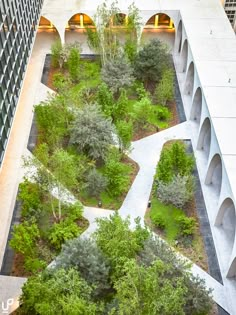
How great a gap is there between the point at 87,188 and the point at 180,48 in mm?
17789

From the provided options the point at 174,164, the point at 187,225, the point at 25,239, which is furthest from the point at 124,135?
the point at 25,239

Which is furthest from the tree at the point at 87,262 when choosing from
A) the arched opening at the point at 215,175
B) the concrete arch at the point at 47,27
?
the concrete arch at the point at 47,27

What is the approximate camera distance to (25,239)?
816 inches

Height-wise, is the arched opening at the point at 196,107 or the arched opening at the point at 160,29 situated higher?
the arched opening at the point at 160,29

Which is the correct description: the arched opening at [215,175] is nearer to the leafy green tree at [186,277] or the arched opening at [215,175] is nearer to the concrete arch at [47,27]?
the leafy green tree at [186,277]

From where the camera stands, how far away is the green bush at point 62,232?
73.8 feet

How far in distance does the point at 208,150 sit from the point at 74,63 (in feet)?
41.7

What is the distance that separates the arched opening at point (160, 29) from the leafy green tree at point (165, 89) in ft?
26.6

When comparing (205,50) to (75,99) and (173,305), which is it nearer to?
(75,99)

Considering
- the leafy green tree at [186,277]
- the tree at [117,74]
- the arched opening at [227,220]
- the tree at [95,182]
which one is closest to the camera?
the leafy green tree at [186,277]

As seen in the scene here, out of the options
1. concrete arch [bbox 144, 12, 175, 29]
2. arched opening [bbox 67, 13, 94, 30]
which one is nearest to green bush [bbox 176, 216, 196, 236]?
concrete arch [bbox 144, 12, 175, 29]

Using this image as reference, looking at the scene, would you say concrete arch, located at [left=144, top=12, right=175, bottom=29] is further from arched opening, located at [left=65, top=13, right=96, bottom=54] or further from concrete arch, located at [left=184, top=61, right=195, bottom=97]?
concrete arch, located at [left=184, top=61, right=195, bottom=97]

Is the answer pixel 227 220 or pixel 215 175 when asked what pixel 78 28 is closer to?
pixel 215 175

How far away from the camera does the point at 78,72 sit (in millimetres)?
34250
